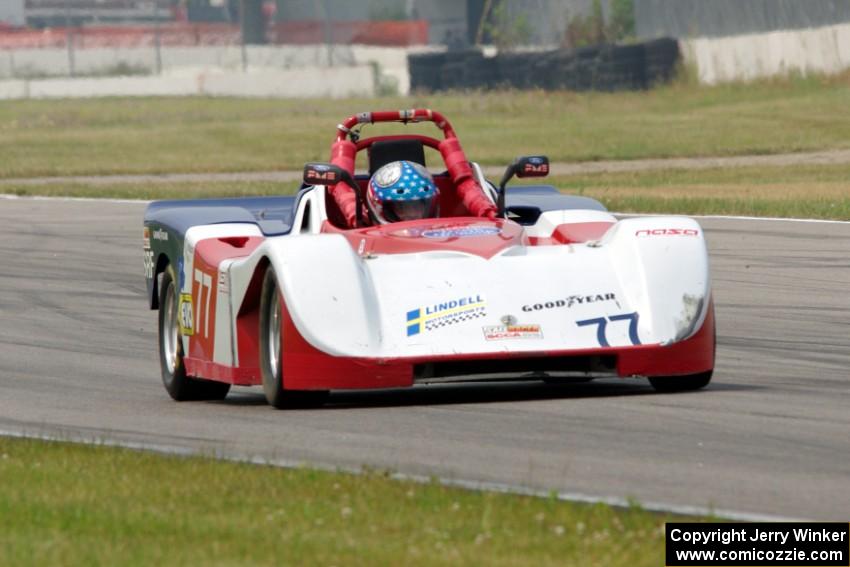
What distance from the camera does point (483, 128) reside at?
127 feet

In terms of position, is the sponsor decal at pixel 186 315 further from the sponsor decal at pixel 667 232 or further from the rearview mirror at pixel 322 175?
the sponsor decal at pixel 667 232

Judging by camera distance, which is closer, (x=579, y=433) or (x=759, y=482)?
(x=759, y=482)

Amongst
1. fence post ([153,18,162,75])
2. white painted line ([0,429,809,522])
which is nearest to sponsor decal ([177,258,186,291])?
white painted line ([0,429,809,522])

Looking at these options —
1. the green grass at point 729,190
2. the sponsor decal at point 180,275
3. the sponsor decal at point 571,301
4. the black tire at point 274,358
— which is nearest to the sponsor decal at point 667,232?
the sponsor decal at point 571,301

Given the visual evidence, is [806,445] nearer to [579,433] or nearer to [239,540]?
[579,433]

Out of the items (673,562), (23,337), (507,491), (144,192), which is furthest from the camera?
(144,192)

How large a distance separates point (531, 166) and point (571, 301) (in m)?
A: 2.00

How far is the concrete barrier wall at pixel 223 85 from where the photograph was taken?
176 ft

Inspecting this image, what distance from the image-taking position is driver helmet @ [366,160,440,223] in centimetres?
980

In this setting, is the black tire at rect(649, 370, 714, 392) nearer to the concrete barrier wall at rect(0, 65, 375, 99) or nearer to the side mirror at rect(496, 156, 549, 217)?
the side mirror at rect(496, 156, 549, 217)

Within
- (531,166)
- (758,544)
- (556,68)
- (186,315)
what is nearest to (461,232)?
(531,166)

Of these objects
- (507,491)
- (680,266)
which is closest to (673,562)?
(507,491)

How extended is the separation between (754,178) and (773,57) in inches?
667

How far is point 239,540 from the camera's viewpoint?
17.7ft
